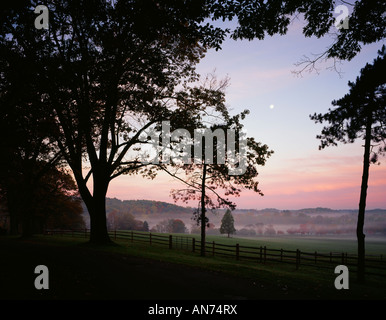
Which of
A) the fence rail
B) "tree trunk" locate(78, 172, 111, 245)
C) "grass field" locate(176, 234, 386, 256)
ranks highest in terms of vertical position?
"tree trunk" locate(78, 172, 111, 245)

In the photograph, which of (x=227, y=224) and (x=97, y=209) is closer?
(x=97, y=209)

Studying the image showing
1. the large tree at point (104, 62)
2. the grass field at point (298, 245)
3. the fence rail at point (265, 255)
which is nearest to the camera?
the large tree at point (104, 62)

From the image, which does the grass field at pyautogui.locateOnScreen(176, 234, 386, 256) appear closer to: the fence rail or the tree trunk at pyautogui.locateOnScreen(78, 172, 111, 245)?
the fence rail

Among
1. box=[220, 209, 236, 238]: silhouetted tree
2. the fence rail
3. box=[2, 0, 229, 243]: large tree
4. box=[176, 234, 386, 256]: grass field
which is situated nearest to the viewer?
box=[2, 0, 229, 243]: large tree

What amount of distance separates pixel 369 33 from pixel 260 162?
12287mm

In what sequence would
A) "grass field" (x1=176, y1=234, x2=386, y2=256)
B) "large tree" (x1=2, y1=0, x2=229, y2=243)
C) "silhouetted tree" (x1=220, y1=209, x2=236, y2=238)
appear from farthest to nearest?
"silhouetted tree" (x1=220, y1=209, x2=236, y2=238)
"grass field" (x1=176, y1=234, x2=386, y2=256)
"large tree" (x1=2, y1=0, x2=229, y2=243)

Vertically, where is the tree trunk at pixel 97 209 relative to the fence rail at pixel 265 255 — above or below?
above

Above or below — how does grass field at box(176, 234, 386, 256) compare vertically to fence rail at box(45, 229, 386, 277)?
below

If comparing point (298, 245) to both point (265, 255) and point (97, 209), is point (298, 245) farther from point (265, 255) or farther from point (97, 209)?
point (97, 209)

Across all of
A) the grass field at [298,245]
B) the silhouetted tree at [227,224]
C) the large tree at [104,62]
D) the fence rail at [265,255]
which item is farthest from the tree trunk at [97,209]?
the silhouetted tree at [227,224]

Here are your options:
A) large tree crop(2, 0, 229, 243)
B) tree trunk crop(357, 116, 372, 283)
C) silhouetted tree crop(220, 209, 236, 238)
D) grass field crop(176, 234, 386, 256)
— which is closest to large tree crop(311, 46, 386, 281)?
tree trunk crop(357, 116, 372, 283)

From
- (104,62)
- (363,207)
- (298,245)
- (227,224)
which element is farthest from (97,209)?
(227,224)

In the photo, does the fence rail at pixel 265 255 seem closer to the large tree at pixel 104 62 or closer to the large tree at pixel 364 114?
the large tree at pixel 364 114
